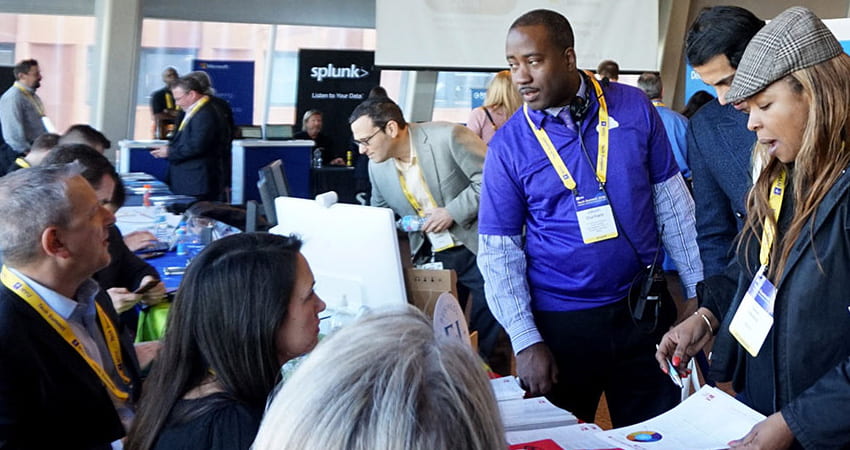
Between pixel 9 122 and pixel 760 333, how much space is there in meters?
8.53

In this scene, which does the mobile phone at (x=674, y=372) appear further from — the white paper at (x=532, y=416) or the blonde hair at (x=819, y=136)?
the blonde hair at (x=819, y=136)

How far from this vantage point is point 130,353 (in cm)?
251

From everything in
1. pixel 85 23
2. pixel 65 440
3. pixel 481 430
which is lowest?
pixel 65 440

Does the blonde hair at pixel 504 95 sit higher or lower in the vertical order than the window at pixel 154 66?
lower

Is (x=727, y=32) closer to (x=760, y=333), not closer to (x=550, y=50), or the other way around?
(x=550, y=50)

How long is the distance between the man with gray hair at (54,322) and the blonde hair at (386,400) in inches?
50.4

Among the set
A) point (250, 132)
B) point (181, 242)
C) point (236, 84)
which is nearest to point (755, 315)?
point (181, 242)

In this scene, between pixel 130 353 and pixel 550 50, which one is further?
pixel 130 353

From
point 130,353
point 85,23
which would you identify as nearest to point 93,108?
point 85,23

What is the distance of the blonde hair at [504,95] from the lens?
5383 mm

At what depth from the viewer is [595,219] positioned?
2.27m

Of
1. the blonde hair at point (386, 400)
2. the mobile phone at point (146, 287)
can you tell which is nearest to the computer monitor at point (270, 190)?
the mobile phone at point (146, 287)

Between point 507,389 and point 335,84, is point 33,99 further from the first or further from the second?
point 507,389

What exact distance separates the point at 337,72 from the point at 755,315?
30.0ft
